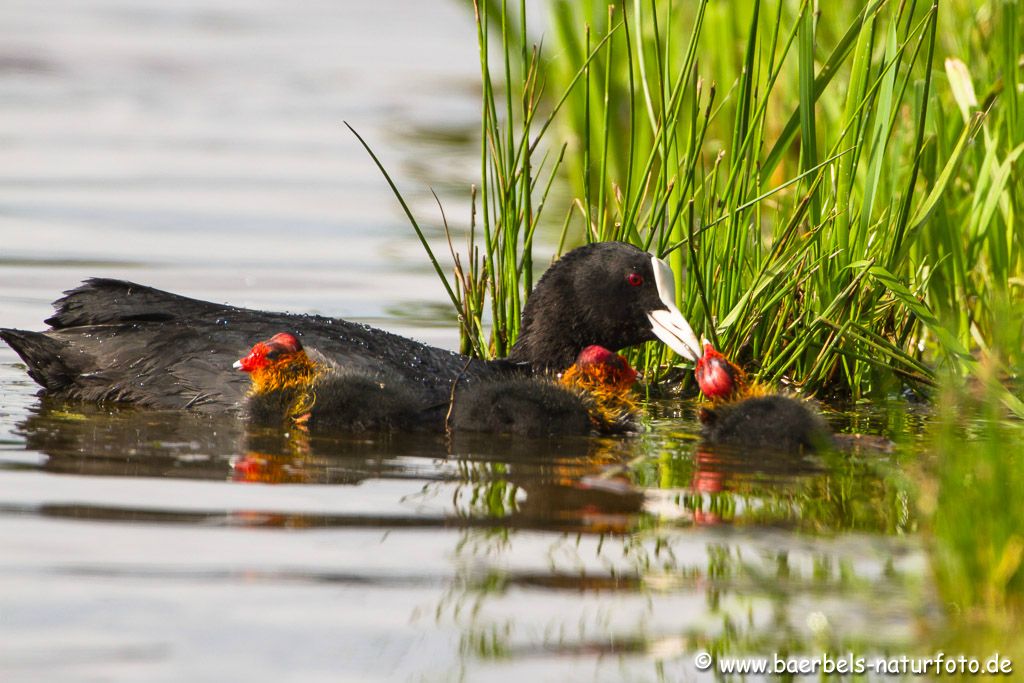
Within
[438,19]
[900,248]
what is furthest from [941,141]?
[438,19]

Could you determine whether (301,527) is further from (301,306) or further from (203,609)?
(301,306)

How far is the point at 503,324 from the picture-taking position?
6.48 metres

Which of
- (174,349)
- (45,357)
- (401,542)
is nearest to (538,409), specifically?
(174,349)

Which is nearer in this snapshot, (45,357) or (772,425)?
(772,425)

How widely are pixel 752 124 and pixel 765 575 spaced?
2475 mm

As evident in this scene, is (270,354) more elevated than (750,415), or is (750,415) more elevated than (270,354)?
(270,354)

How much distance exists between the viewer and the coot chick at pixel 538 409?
5.38m

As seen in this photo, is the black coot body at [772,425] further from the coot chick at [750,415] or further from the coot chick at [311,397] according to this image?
the coot chick at [311,397]

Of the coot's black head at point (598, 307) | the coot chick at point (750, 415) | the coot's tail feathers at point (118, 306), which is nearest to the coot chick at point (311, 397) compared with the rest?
the coot's tail feathers at point (118, 306)

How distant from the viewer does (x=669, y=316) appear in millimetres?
5820

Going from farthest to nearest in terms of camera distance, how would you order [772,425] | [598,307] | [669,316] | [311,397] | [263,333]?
1. [598,307]
2. [669,316]
3. [263,333]
4. [311,397]
5. [772,425]

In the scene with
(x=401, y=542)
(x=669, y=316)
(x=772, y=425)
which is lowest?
(x=401, y=542)

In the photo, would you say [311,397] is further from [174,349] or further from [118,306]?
[118,306]

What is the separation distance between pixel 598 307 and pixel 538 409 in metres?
0.70
